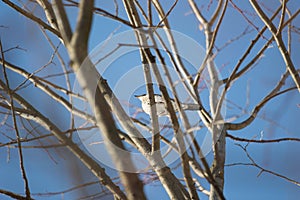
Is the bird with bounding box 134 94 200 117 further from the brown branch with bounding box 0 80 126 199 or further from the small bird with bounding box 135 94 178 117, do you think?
the brown branch with bounding box 0 80 126 199

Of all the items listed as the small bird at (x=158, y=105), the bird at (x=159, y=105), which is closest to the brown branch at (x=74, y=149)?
the bird at (x=159, y=105)

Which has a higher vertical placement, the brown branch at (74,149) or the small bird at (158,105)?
the small bird at (158,105)

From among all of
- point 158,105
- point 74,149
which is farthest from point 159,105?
point 74,149

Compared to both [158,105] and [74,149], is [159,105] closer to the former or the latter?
[158,105]

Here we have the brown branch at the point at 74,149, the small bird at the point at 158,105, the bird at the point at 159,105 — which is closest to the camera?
the brown branch at the point at 74,149

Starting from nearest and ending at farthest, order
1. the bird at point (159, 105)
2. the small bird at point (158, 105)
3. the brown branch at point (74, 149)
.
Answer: the brown branch at point (74, 149) → the bird at point (159, 105) → the small bird at point (158, 105)

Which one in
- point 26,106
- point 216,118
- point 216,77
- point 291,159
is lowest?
point 291,159

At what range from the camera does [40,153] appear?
3.50 ft

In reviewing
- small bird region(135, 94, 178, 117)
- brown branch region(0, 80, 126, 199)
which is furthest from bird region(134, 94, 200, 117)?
brown branch region(0, 80, 126, 199)

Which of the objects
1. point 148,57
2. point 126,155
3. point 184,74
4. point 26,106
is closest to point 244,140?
point 184,74

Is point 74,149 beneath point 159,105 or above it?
beneath

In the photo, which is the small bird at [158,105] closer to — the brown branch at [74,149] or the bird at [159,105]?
the bird at [159,105]

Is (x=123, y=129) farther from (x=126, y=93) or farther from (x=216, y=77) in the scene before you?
(x=216, y=77)

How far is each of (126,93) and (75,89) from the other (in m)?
0.18
